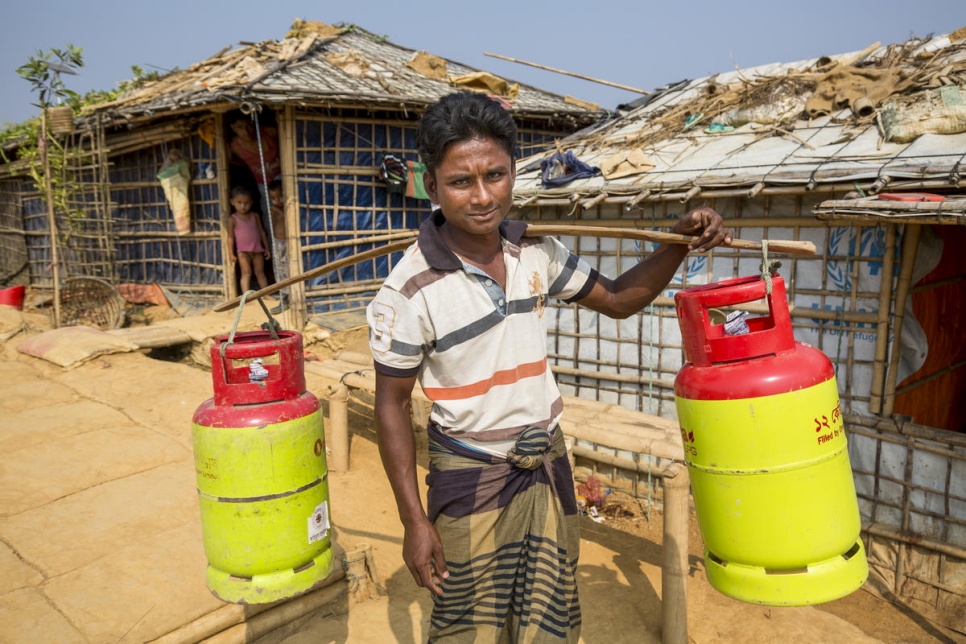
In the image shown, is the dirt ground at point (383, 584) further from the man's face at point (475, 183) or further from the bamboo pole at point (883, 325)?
the man's face at point (475, 183)

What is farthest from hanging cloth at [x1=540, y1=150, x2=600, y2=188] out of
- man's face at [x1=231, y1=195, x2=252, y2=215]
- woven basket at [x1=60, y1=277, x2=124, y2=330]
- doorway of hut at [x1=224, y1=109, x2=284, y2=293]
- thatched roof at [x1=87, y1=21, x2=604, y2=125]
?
woven basket at [x1=60, y1=277, x2=124, y2=330]

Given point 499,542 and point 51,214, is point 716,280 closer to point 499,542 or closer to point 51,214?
point 499,542

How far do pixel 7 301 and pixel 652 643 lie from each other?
37.3ft

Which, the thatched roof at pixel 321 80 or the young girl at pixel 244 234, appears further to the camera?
the young girl at pixel 244 234

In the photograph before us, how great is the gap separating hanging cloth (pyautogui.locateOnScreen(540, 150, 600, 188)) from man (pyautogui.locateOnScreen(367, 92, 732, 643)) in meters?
4.14

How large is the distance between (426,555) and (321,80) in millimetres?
7834

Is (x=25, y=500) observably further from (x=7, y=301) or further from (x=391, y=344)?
(x=7, y=301)

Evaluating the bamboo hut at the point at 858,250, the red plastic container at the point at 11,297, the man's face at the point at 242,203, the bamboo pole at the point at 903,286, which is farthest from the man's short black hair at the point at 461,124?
the red plastic container at the point at 11,297

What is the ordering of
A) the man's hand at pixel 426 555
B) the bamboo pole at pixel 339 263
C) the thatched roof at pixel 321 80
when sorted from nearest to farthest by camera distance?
1. the man's hand at pixel 426 555
2. the bamboo pole at pixel 339 263
3. the thatched roof at pixel 321 80

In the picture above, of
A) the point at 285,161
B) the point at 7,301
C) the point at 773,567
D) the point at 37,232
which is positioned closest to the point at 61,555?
the point at 773,567

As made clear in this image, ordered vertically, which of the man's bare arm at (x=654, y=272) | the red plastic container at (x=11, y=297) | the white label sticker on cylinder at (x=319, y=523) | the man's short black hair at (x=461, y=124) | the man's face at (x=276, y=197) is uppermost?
the man's face at (x=276, y=197)

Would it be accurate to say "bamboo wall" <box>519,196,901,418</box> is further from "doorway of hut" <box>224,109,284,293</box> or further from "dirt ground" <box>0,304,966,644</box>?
"doorway of hut" <box>224,109,284,293</box>

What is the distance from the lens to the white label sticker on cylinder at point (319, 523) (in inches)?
88.6

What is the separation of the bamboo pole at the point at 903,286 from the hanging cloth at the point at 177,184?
8.51 meters
